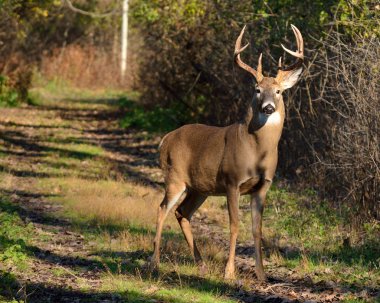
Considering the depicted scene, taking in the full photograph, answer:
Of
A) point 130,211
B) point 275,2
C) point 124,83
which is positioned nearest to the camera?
point 130,211

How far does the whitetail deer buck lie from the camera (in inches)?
396

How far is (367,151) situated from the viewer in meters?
12.4

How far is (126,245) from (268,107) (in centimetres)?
275

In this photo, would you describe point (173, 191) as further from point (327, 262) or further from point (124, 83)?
point (124, 83)

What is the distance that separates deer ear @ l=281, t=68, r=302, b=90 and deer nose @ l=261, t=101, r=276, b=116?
493mm

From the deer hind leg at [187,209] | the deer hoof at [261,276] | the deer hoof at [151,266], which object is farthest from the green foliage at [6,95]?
the deer hoof at [261,276]

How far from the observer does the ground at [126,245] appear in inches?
361

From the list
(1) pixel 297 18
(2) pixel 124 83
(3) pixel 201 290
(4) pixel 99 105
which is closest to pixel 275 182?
(1) pixel 297 18

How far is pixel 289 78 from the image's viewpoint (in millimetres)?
10359

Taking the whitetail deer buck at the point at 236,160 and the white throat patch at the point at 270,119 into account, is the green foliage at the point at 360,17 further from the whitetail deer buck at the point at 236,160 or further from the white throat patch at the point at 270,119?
the white throat patch at the point at 270,119

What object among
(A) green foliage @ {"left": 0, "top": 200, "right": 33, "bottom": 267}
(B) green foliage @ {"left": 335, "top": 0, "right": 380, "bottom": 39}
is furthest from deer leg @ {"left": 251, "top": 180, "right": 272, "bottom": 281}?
(B) green foliage @ {"left": 335, "top": 0, "right": 380, "bottom": 39}

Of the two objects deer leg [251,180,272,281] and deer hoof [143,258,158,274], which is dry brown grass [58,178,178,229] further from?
deer leg [251,180,272,281]

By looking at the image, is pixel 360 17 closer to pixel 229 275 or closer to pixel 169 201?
pixel 169 201

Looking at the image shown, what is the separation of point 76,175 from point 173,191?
6919mm
